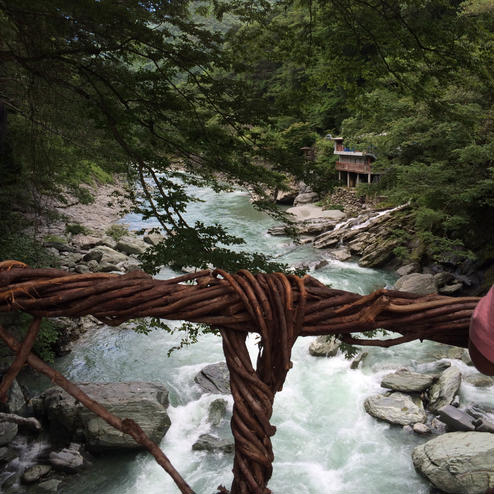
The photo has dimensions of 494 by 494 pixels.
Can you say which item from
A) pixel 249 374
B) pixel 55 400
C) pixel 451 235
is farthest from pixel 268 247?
pixel 249 374

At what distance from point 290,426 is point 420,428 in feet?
6.32

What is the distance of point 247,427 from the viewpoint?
0.70 meters

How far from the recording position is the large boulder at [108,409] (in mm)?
5520

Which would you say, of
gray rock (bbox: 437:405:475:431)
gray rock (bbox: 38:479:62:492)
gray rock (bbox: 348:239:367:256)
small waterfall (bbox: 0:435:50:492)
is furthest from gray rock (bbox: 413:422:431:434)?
gray rock (bbox: 348:239:367:256)

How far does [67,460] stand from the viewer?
5.25 m

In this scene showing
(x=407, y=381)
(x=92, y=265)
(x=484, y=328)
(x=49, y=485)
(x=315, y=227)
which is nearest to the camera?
(x=484, y=328)

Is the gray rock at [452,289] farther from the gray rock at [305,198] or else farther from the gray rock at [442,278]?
the gray rock at [305,198]

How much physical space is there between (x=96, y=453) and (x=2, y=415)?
1.40 metres

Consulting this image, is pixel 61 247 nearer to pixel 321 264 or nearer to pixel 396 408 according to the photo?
pixel 321 264

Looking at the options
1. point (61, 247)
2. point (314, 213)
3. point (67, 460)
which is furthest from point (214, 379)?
point (314, 213)

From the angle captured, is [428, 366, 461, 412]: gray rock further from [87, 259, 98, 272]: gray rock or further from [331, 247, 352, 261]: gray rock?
[87, 259, 98, 272]: gray rock

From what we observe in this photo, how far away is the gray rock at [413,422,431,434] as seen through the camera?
6.01 metres

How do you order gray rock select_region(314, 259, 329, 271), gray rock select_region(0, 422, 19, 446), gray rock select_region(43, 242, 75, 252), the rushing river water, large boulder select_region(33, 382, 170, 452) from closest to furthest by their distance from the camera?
the rushing river water → gray rock select_region(0, 422, 19, 446) → large boulder select_region(33, 382, 170, 452) → gray rock select_region(43, 242, 75, 252) → gray rock select_region(314, 259, 329, 271)

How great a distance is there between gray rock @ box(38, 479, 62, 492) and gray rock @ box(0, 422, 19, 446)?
0.89 meters
